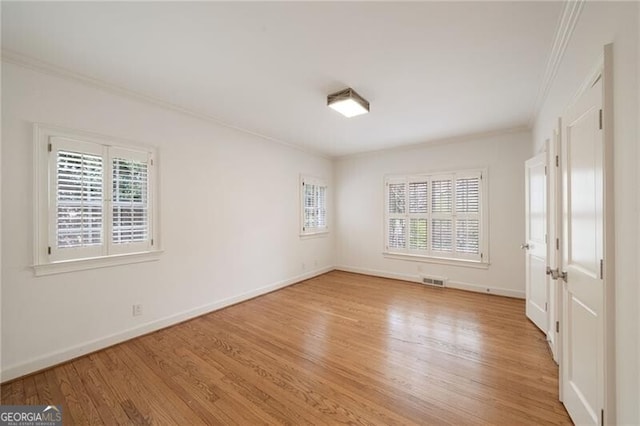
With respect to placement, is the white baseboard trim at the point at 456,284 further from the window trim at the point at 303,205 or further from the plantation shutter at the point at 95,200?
the plantation shutter at the point at 95,200

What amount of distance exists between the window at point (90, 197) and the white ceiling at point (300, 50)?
70 cm

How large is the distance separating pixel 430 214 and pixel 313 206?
2.39 m

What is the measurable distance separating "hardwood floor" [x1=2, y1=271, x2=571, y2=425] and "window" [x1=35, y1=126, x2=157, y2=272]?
1.08 m

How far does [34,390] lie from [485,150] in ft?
20.1

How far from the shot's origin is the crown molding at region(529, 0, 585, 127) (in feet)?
5.17

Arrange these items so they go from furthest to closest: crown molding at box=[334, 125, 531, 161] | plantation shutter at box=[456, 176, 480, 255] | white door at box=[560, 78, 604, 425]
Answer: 1. plantation shutter at box=[456, 176, 480, 255]
2. crown molding at box=[334, 125, 531, 161]
3. white door at box=[560, 78, 604, 425]

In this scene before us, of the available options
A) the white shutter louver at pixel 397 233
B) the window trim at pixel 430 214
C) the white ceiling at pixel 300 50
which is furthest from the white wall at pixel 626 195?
the white shutter louver at pixel 397 233

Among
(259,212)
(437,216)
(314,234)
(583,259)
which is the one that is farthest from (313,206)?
(583,259)

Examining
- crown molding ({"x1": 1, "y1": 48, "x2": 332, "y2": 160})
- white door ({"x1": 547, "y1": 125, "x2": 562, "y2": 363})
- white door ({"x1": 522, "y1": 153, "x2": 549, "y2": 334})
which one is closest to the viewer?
white door ({"x1": 547, "y1": 125, "x2": 562, "y2": 363})

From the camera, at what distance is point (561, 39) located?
187cm

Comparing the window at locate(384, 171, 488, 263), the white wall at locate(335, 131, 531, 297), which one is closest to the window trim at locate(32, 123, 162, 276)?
the white wall at locate(335, 131, 531, 297)

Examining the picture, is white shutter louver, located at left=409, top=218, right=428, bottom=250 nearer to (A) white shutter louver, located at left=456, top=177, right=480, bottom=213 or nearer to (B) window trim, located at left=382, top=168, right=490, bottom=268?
(B) window trim, located at left=382, top=168, right=490, bottom=268

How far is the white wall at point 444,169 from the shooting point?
13.4 feet

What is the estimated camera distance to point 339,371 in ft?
7.30
